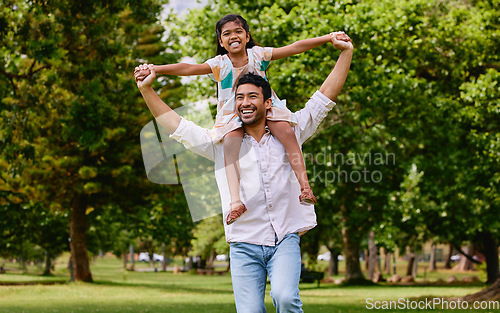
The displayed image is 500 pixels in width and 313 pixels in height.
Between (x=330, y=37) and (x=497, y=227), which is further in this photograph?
(x=497, y=227)

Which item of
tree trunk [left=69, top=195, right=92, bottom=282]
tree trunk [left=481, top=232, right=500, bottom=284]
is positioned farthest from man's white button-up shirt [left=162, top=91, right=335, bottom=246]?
tree trunk [left=481, top=232, right=500, bottom=284]

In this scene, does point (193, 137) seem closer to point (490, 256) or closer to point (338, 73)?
point (338, 73)

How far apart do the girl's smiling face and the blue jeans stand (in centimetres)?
146

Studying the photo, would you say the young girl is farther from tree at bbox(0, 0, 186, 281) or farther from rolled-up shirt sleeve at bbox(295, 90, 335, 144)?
tree at bbox(0, 0, 186, 281)

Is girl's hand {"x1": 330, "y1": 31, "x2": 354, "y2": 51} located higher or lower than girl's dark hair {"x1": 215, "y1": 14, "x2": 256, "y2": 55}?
lower

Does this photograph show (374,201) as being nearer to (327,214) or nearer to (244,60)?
(327,214)

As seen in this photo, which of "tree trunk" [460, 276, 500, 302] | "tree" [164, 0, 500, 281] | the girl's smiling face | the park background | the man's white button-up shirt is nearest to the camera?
the man's white button-up shirt

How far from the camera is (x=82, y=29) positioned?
12.3 m

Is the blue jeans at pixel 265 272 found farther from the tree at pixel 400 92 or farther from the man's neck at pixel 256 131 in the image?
the tree at pixel 400 92

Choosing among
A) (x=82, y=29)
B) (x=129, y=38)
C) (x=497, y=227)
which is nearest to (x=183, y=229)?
(x=129, y=38)

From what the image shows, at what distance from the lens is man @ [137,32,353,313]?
340 centimetres

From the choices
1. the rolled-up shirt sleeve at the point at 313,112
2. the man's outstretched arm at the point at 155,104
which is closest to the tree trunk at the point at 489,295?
the rolled-up shirt sleeve at the point at 313,112

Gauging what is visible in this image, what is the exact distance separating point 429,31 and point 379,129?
11.7ft

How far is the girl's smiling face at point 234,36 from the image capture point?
13.1 feet
